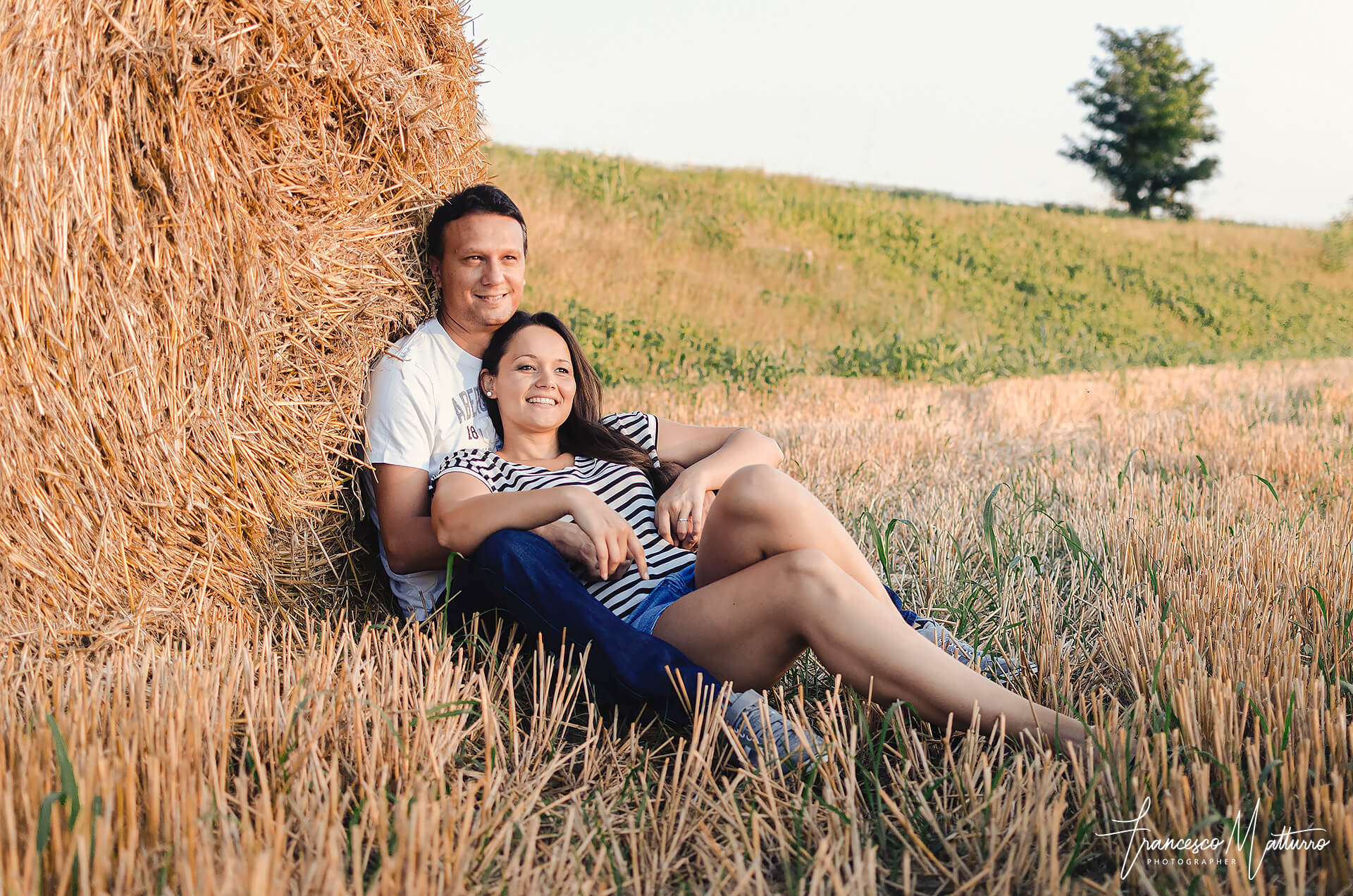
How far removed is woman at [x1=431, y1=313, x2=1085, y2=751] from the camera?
6.88 feet

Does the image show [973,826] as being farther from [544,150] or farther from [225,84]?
[544,150]

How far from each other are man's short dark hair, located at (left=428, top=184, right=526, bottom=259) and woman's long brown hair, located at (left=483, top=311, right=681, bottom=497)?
344 millimetres

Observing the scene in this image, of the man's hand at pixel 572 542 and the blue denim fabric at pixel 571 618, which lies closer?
the blue denim fabric at pixel 571 618

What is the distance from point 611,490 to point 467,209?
106cm

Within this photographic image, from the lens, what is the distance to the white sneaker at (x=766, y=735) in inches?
79.0

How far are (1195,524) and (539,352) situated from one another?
101 inches

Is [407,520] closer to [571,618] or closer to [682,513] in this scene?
[571,618]

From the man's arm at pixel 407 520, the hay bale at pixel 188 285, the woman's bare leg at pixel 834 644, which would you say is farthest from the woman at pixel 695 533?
the hay bale at pixel 188 285

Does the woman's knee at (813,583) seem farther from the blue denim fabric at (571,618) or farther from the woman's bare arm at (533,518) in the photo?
the woman's bare arm at (533,518)

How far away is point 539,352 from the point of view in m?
2.93

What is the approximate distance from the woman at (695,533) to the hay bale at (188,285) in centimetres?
54

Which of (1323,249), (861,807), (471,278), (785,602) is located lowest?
(861,807)

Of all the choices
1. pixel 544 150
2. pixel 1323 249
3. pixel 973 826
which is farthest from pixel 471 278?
pixel 1323 249

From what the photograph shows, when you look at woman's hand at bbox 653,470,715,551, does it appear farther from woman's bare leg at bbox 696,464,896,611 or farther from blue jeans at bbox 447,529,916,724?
blue jeans at bbox 447,529,916,724
